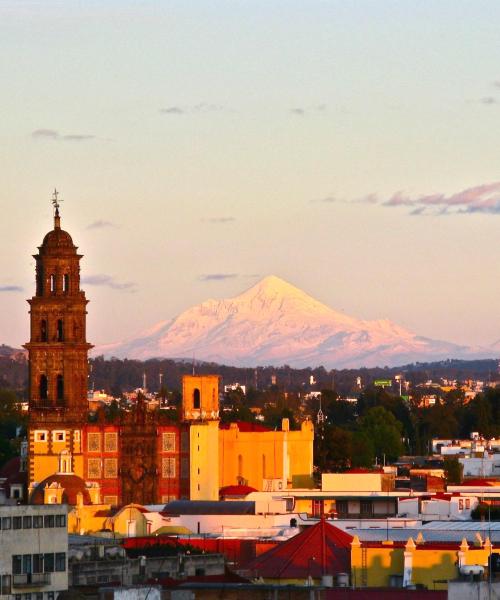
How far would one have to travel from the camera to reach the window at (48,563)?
68.4 metres

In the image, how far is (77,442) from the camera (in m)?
153

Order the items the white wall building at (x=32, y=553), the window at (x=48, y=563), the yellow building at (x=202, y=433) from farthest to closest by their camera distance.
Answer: the yellow building at (x=202, y=433), the window at (x=48, y=563), the white wall building at (x=32, y=553)

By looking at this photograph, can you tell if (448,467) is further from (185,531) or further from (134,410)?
(185,531)

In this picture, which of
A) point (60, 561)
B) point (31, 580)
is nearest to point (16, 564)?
point (31, 580)

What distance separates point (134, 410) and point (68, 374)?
21.7 feet

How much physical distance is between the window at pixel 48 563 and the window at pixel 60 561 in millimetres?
238

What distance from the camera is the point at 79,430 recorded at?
153m

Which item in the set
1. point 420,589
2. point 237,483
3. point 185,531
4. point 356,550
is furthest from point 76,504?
point 420,589

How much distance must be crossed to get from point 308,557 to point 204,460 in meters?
62.3

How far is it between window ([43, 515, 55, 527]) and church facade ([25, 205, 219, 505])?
80.6m

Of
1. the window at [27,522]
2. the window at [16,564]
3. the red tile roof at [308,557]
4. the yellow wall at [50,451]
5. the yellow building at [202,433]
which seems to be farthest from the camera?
the yellow building at [202,433]

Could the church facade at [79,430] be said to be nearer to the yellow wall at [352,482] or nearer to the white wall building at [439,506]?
the yellow wall at [352,482]

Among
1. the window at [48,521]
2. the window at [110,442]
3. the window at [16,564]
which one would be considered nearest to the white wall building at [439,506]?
the window at [110,442]

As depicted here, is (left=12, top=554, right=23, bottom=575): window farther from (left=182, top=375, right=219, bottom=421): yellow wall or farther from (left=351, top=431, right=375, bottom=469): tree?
(left=351, top=431, right=375, bottom=469): tree
